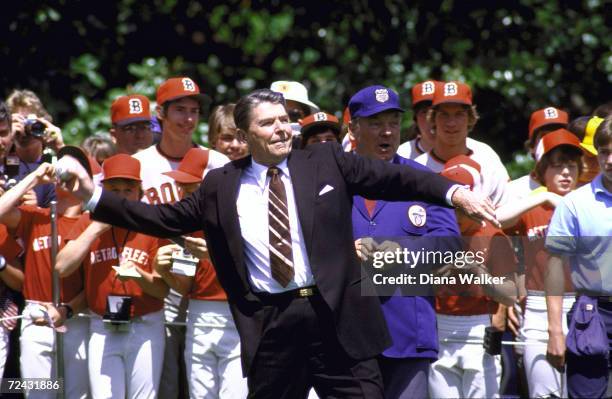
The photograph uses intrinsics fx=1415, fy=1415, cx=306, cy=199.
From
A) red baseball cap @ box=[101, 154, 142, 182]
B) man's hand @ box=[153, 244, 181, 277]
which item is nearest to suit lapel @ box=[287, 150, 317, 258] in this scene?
man's hand @ box=[153, 244, 181, 277]

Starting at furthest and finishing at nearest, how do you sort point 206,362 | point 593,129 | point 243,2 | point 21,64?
point 243,2 < point 21,64 < point 593,129 < point 206,362

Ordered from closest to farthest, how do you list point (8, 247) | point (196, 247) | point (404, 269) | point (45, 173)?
1. point (45, 173)
2. point (404, 269)
3. point (196, 247)
4. point (8, 247)

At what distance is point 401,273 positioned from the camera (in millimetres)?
7883

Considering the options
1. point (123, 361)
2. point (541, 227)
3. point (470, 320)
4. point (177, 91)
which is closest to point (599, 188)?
point (541, 227)

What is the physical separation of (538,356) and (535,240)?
2.48 ft

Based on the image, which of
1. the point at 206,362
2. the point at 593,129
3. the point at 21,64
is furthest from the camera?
the point at 21,64

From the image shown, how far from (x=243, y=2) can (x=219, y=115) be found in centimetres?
566

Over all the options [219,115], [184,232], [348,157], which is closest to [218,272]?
[184,232]

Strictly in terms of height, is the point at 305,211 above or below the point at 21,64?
below

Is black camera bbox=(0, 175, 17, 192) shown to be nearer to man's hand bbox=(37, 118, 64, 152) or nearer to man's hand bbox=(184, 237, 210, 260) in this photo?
man's hand bbox=(37, 118, 64, 152)

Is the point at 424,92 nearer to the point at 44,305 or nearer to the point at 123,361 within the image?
the point at 123,361

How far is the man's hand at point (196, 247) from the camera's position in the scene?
846cm

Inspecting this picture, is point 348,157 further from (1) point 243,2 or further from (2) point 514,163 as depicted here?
(1) point 243,2

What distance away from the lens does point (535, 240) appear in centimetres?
926
